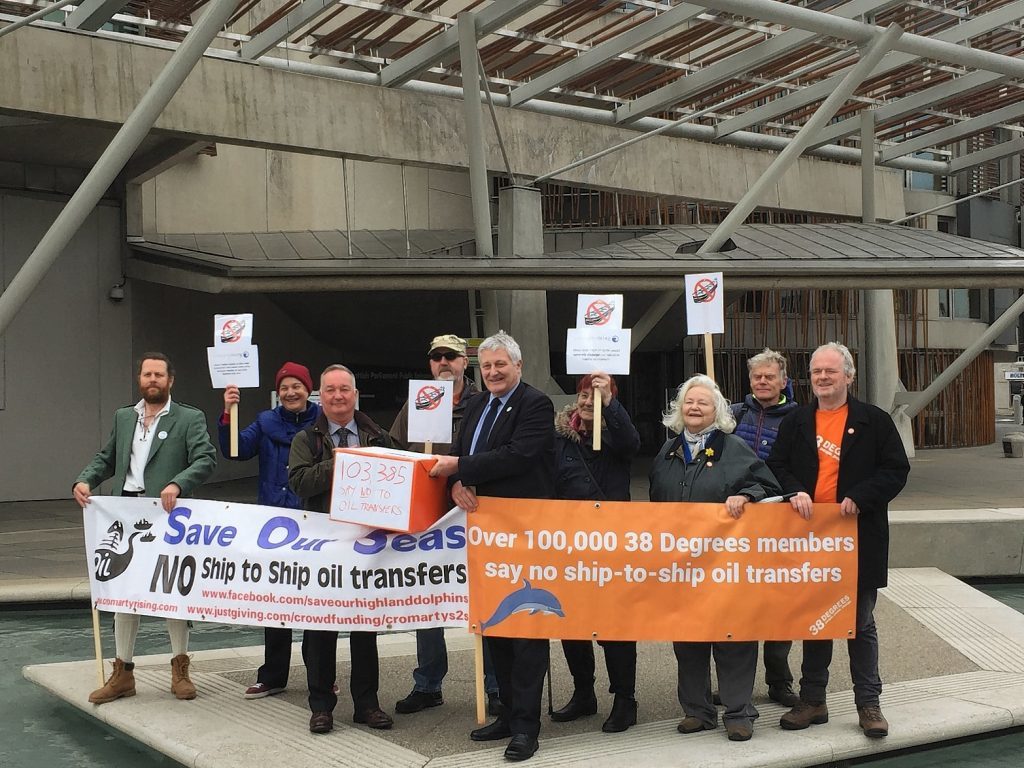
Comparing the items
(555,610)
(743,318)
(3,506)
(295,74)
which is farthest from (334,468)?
(743,318)

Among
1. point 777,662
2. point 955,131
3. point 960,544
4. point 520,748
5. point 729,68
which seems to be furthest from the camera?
point 955,131

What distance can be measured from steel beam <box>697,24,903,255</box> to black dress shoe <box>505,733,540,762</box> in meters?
12.6

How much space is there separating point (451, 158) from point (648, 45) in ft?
11.8

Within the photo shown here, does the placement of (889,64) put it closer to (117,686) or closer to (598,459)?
(598,459)

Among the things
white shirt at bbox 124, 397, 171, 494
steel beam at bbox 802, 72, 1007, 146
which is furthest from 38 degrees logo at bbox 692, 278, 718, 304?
steel beam at bbox 802, 72, 1007, 146

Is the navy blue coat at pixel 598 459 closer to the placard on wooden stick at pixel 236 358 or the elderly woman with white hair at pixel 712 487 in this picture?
the elderly woman with white hair at pixel 712 487

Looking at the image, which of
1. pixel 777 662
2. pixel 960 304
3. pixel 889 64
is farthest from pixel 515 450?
pixel 960 304

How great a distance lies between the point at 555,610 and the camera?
20.2 feet

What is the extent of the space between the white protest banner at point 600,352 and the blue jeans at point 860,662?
1.76 m

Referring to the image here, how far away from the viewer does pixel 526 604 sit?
6125mm

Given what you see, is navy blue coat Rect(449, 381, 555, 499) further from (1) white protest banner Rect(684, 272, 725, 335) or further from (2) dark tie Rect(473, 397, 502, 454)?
(1) white protest banner Rect(684, 272, 725, 335)

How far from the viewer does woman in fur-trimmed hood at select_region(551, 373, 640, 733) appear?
6.32m

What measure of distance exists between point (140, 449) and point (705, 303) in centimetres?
404

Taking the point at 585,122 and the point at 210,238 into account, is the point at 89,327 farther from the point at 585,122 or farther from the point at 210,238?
the point at 585,122
